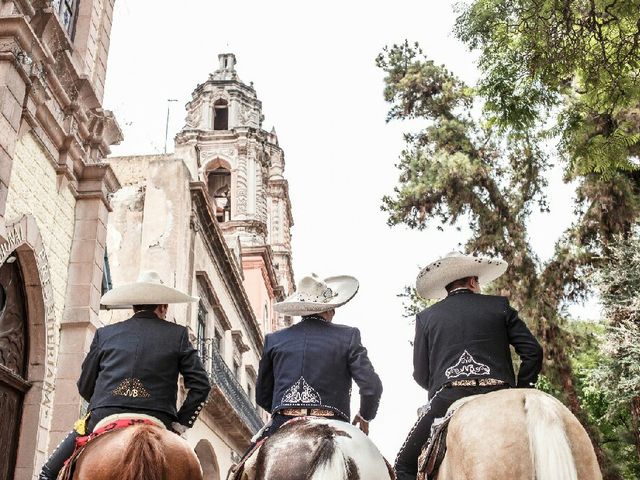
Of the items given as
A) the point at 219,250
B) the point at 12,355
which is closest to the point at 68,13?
the point at 12,355

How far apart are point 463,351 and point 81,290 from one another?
6860mm

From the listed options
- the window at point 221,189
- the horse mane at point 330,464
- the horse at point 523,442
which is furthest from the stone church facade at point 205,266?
the horse at point 523,442

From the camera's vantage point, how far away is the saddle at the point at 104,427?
4320 mm

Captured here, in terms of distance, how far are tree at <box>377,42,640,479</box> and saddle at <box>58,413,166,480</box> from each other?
1177 cm

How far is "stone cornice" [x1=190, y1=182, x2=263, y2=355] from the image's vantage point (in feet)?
62.7

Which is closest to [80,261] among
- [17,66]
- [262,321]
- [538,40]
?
[17,66]

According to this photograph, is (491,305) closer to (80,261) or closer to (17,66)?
(17,66)

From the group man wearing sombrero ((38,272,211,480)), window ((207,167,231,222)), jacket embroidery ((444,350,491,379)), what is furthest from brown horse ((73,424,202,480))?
window ((207,167,231,222))

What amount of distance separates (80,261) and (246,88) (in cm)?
3288

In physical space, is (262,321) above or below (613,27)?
above

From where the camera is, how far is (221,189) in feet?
122

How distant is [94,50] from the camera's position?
38.9 ft

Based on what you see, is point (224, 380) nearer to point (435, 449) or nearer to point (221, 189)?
point (435, 449)

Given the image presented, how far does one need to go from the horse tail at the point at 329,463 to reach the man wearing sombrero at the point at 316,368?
86 cm
